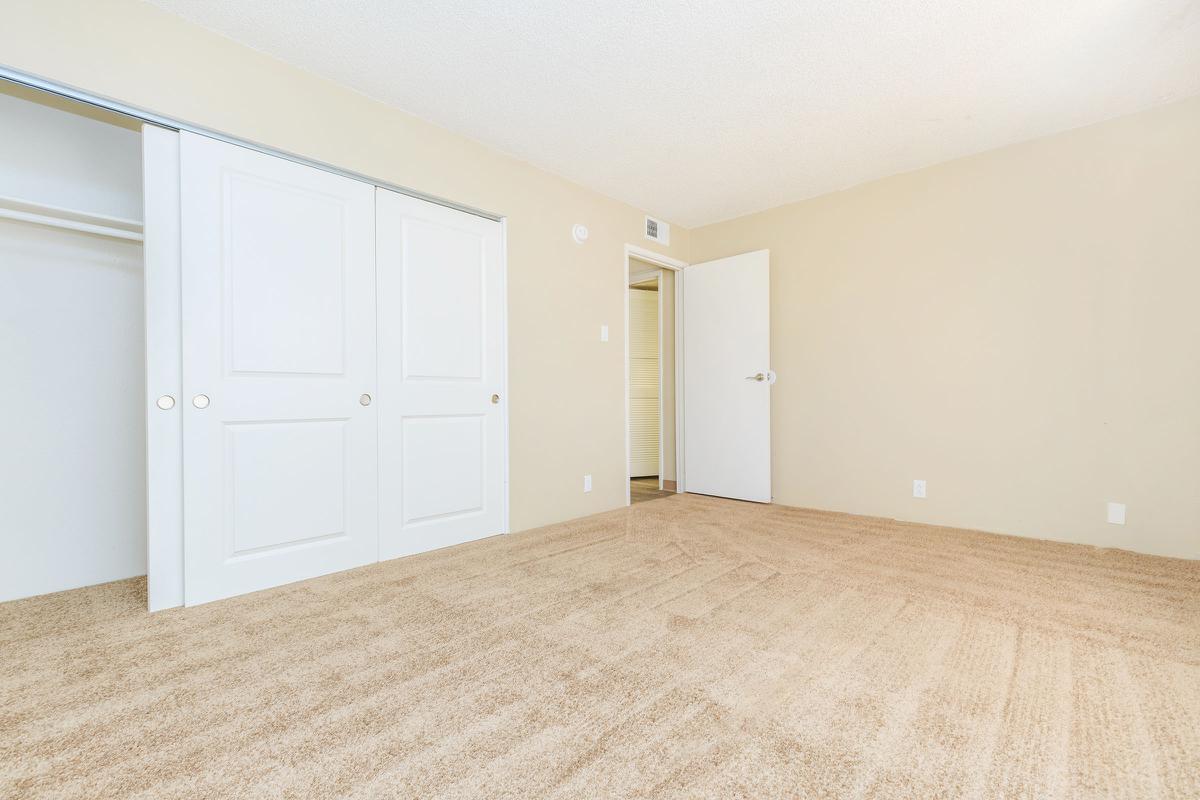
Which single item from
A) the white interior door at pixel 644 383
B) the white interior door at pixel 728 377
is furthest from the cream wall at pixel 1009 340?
the white interior door at pixel 644 383

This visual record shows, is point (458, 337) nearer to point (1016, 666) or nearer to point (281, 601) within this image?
point (281, 601)

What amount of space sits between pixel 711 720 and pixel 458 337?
2443mm

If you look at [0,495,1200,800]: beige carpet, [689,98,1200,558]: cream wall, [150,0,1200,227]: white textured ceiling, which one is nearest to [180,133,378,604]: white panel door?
[0,495,1200,800]: beige carpet

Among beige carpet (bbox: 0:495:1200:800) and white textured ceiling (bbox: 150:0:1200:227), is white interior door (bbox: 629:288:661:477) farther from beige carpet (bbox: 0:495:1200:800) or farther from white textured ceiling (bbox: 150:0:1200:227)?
beige carpet (bbox: 0:495:1200:800)

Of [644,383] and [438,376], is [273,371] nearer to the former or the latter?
[438,376]

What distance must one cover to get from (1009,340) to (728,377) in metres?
1.93

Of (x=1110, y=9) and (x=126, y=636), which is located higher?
(x=1110, y=9)

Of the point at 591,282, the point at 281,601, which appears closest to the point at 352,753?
the point at 281,601

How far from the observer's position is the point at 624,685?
1601 mm

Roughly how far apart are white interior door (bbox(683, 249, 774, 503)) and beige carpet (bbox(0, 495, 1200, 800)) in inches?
71.8

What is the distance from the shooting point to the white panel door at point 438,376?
2.89 metres

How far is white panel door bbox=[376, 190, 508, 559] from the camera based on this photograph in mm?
2893

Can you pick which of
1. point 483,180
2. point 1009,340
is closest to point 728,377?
point 1009,340

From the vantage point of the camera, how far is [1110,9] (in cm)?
210
